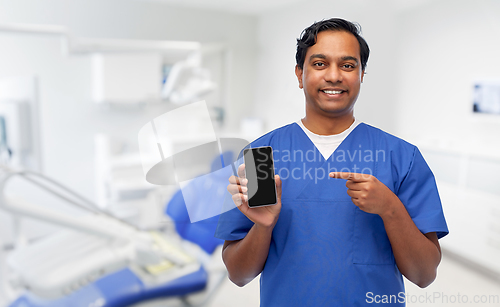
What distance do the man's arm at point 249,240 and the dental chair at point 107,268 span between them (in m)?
0.51

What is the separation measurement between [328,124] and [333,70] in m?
0.13

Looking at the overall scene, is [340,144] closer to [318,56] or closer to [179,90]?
[318,56]

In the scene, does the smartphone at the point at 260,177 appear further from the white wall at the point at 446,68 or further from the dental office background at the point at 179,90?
the white wall at the point at 446,68

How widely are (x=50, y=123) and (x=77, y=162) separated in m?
0.38

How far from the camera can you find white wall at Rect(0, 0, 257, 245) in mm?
2758

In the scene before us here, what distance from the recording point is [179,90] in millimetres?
2059

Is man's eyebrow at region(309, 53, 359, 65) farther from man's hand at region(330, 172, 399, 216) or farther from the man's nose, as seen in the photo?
man's hand at region(330, 172, 399, 216)

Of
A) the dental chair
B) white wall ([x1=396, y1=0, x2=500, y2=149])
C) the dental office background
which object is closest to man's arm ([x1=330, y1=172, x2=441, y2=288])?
the dental chair

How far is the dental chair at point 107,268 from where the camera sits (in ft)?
4.28

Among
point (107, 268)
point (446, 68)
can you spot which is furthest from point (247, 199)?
point (446, 68)

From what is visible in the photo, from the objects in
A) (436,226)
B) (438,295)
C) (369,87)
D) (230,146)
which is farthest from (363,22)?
(438,295)

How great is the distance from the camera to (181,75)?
2039 millimetres

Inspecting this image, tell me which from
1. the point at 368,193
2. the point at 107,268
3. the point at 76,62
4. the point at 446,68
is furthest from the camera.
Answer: the point at 76,62

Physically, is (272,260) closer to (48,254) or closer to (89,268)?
(89,268)
